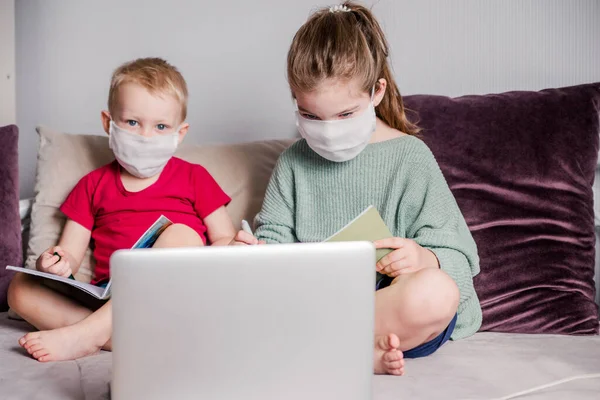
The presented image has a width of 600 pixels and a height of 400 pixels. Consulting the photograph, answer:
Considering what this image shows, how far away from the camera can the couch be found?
4.02ft

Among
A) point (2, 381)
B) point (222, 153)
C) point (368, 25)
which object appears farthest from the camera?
point (222, 153)

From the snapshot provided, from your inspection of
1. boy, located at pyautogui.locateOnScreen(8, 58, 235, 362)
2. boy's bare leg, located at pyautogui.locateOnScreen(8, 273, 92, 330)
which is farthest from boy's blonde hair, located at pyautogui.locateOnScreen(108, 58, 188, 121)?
boy's bare leg, located at pyautogui.locateOnScreen(8, 273, 92, 330)

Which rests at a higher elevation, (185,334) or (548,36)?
(548,36)

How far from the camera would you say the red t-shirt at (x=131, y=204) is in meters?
1.72

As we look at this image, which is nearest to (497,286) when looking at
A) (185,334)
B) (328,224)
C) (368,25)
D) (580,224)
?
(580,224)

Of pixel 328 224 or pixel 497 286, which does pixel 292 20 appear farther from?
pixel 497 286

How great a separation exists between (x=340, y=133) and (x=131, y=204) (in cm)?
56

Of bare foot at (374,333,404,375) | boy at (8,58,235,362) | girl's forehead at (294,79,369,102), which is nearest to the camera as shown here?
bare foot at (374,333,404,375)

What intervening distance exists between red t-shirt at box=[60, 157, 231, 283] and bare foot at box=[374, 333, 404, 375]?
0.62 meters

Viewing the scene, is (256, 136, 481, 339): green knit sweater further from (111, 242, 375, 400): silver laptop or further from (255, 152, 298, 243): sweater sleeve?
(111, 242, 375, 400): silver laptop

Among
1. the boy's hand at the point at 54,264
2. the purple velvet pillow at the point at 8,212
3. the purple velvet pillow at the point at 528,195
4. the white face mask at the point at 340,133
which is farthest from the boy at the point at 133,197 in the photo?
the purple velvet pillow at the point at 528,195

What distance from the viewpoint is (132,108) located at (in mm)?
1633

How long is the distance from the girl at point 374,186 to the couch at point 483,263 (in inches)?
3.3

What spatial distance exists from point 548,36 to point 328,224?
914mm
